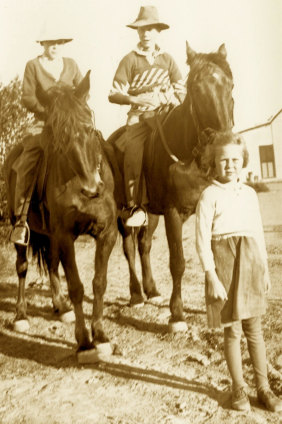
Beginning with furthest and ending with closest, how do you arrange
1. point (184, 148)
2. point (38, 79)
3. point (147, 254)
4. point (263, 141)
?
point (263, 141), point (147, 254), point (38, 79), point (184, 148)

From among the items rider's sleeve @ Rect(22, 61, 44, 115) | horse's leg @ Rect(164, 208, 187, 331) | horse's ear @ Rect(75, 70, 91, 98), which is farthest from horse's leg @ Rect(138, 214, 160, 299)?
horse's ear @ Rect(75, 70, 91, 98)

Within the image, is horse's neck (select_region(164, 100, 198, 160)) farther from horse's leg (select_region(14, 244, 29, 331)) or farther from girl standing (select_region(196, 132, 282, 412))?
horse's leg (select_region(14, 244, 29, 331))

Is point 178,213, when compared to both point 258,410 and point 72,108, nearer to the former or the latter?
point 72,108

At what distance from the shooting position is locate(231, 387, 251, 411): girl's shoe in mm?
3270

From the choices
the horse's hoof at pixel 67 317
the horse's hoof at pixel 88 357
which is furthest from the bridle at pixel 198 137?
the horse's hoof at pixel 67 317

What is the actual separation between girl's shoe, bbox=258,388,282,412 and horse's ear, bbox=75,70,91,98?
300 centimetres

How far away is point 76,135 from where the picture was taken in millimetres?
4289

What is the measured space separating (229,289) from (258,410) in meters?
0.83

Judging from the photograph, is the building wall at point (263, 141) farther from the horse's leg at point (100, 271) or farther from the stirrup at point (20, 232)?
the stirrup at point (20, 232)

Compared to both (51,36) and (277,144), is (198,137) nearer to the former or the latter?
(51,36)

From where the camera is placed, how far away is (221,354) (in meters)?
4.38

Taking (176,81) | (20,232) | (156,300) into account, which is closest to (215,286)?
(20,232)

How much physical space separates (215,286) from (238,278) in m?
0.17

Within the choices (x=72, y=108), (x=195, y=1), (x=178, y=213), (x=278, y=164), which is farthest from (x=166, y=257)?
(x=72, y=108)
